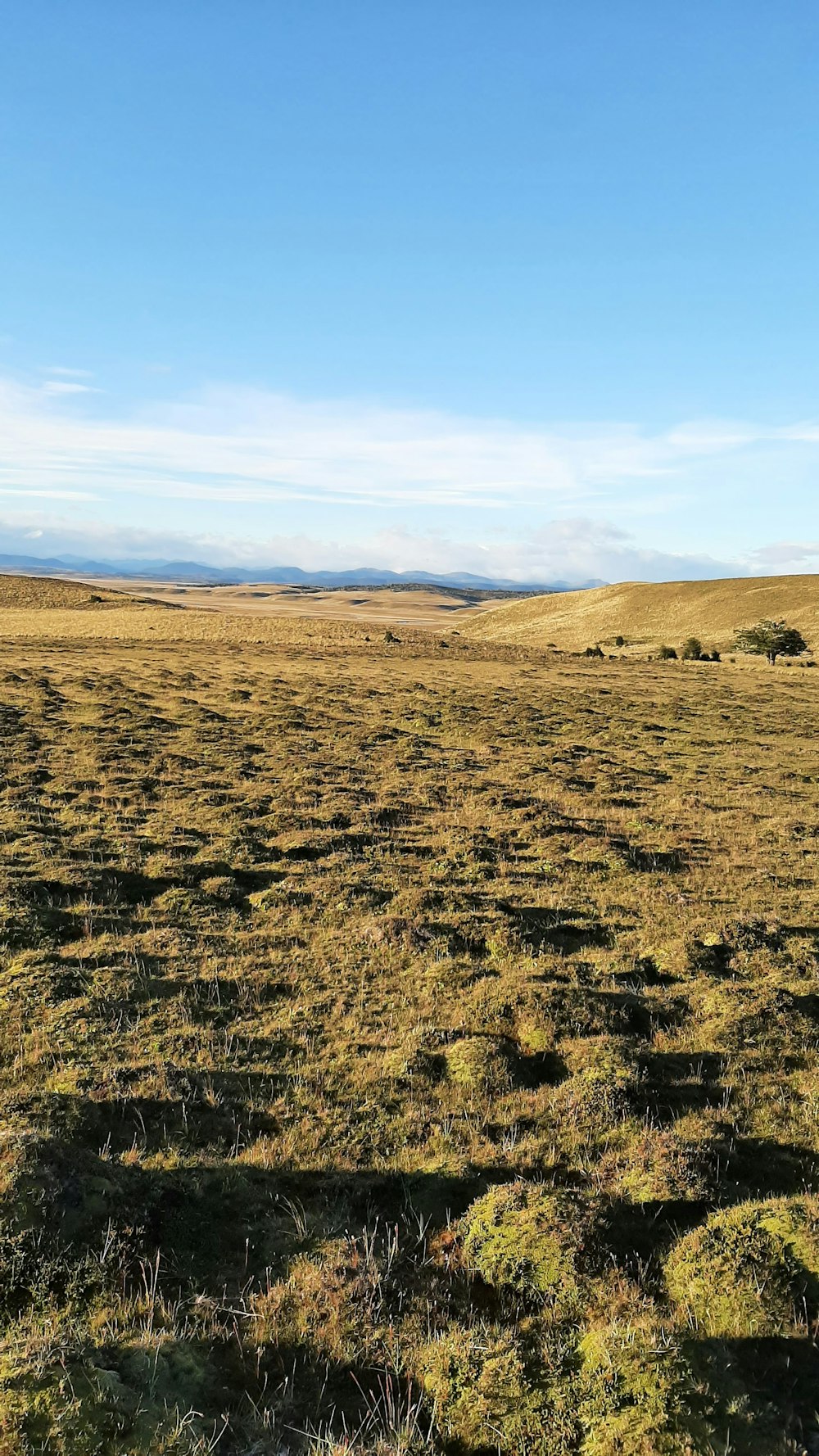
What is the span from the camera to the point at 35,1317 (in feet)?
18.9

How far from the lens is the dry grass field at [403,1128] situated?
5.36 metres

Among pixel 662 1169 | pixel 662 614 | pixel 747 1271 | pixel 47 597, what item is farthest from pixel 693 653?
pixel 47 597

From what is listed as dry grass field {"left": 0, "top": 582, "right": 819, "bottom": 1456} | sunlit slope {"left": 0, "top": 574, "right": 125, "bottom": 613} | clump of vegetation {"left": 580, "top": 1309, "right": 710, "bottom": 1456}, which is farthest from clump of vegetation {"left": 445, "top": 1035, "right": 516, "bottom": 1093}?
sunlit slope {"left": 0, "top": 574, "right": 125, "bottom": 613}

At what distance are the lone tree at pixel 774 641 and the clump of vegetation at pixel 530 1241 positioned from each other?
71498mm

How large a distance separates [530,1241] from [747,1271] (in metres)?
1.84

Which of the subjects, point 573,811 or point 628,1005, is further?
point 573,811

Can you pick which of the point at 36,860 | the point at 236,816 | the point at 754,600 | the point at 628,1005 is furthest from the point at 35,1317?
the point at 754,600

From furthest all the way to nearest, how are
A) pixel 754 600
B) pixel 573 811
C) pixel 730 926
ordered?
pixel 754 600 → pixel 573 811 → pixel 730 926

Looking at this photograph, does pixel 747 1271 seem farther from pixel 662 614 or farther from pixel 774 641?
pixel 662 614

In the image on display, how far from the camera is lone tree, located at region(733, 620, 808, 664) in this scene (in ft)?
229

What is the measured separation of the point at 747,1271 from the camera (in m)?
6.34

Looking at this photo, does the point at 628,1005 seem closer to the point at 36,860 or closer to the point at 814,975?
the point at 814,975

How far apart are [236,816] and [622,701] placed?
102 feet

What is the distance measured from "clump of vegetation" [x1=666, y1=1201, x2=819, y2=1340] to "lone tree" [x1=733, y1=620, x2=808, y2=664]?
7078cm
